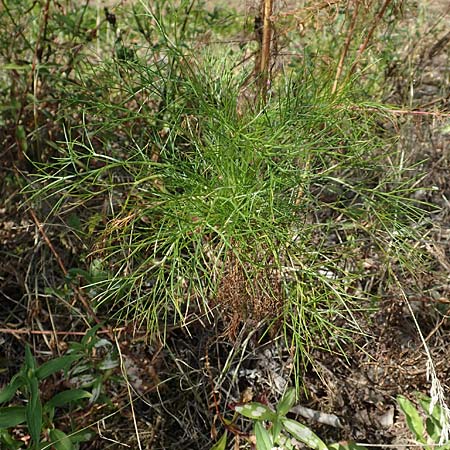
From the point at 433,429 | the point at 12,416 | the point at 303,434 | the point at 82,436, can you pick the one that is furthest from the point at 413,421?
the point at 12,416

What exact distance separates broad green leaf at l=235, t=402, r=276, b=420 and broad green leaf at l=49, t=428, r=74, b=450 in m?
0.34

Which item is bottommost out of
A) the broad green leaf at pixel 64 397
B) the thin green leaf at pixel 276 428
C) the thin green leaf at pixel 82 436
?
the thin green leaf at pixel 82 436

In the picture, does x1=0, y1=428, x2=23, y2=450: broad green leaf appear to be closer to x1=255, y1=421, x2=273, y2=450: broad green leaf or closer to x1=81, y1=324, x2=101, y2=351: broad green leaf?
x1=81, y1=324, x2=101, y2=351: broad green leaf

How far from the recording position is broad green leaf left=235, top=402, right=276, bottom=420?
57.1 inches

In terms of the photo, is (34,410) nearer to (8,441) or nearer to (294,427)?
(8,441)

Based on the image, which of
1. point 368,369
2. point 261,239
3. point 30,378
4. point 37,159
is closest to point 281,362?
point 368,369

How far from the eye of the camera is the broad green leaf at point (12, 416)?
1363 millimetres

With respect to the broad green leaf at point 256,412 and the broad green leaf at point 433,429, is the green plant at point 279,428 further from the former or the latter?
the broad green leaf at point 433,429

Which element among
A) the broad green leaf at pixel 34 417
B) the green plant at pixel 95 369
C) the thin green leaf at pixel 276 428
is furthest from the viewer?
the green plant at pixel 95 369

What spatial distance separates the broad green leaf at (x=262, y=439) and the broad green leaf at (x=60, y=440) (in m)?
0.36

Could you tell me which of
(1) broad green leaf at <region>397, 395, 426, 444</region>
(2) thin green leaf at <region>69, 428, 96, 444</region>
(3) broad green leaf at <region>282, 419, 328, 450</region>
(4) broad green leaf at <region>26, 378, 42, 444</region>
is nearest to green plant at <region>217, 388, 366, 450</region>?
(3) broad green leaf at <region>282, 419, 328, 450</region>

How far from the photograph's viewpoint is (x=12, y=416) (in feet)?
4.50

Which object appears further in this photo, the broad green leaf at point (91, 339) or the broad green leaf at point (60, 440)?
the broad green leaf at point (91, 339)

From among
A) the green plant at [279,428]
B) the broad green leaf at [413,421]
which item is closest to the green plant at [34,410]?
the green plant at [279,428]
